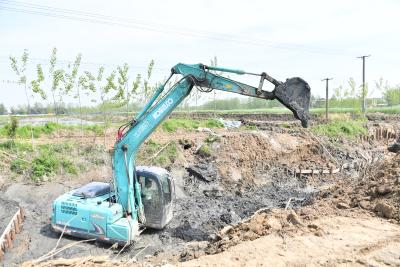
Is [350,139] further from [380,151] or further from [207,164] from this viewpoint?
[207,164]

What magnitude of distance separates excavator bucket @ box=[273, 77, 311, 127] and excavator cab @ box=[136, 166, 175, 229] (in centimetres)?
366

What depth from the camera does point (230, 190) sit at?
52.5 ft

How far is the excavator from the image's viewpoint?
898 centimetres

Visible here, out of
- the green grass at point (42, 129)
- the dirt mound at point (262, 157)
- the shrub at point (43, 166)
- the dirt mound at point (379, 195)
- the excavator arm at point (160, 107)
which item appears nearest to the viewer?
the excavator arm at point (160, 107)

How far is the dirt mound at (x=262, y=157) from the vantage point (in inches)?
677

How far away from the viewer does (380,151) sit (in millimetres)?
23750

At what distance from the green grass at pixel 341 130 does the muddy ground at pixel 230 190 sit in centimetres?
80

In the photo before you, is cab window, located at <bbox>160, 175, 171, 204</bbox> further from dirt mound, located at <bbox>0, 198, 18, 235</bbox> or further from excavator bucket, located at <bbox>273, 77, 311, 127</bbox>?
dirt mound, located at <bbox>0, 198, 18, 235</bbox>

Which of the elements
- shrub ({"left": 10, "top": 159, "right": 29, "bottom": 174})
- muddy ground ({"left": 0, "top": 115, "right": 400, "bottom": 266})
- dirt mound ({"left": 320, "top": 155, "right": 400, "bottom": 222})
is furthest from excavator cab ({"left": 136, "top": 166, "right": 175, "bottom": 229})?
shrub ({"left": 10, "top": 159, "right": 29, "bottom": 174})

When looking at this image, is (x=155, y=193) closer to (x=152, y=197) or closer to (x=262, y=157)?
(x=152, y=197)

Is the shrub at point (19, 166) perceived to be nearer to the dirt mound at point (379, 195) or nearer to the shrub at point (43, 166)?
the shrub at point (43, 166)

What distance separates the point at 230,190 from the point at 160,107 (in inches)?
302

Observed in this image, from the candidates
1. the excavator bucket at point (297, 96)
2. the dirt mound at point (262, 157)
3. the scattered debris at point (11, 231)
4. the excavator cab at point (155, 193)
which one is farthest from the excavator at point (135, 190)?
the dirt mound at point (262, 157)

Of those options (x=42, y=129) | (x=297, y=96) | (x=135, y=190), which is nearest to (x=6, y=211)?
(x=135, y=190)
